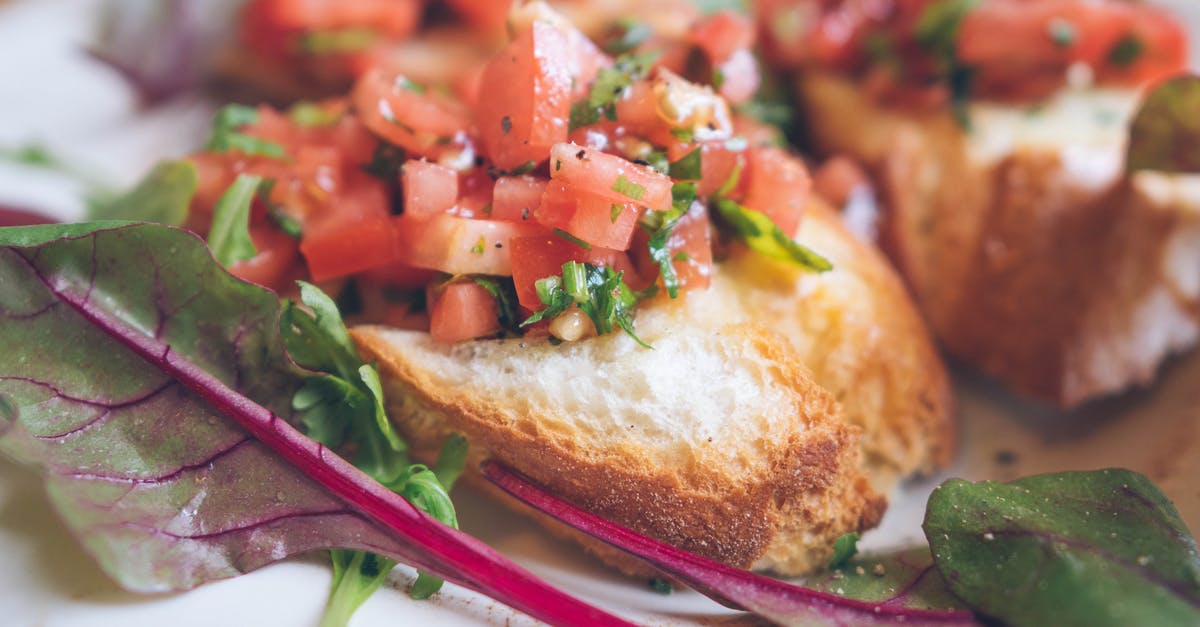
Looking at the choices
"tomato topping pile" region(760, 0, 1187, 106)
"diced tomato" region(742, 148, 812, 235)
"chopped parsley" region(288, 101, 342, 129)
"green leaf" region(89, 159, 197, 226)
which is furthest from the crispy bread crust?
"tomato topping pile" region(760, 0, 1187, 106)

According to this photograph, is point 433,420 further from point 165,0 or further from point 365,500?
point 165,0

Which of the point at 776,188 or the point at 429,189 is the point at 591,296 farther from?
the point at 776,188

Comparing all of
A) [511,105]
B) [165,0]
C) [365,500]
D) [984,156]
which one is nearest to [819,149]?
[984,156]

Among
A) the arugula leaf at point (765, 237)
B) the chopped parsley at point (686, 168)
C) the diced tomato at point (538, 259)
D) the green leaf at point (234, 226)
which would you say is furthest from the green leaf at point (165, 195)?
the arugula leaf at point (765, 237)

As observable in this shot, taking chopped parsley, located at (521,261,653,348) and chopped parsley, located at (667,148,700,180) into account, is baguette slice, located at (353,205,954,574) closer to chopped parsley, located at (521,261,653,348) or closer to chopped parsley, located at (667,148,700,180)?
chopped parsley, located at (521,261,653,348)

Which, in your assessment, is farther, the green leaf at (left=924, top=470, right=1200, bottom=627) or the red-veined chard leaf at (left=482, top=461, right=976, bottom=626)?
the red-veined chard leaf at (left=482, top=461, right=976, bottom=626)

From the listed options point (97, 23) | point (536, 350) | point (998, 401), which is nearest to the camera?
point (536, 350)

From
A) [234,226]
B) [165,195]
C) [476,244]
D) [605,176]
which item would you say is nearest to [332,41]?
[165,195]
